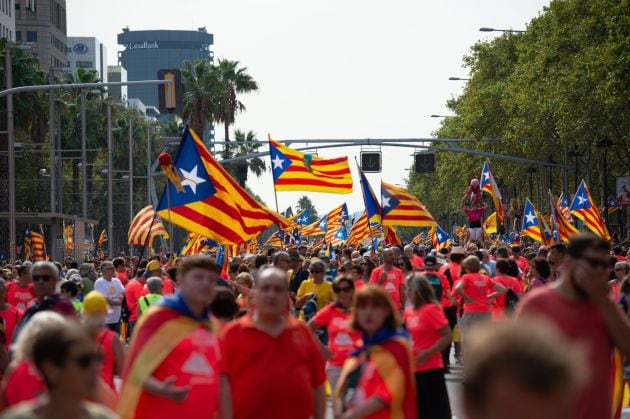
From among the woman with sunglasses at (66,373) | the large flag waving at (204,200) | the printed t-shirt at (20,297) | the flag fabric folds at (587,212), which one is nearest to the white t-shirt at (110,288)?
the large flag waving at (204,200)

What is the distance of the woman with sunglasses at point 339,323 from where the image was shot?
33.7 feet

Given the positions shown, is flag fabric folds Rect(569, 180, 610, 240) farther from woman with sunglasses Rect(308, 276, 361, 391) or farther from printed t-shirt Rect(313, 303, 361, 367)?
printed t-shirt Rect(313, 303, 361, 367)

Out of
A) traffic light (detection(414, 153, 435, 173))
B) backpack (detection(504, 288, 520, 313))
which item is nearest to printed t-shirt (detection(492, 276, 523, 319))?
backpack (detection(504, 288, 520, 313))

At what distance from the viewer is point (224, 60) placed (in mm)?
76812

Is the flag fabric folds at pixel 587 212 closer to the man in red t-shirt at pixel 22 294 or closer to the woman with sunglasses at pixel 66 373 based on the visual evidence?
the man in red t-shirt at pixel 22 294

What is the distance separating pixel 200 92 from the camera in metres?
74.7

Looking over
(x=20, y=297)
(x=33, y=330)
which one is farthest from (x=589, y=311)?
(x=20, y=297)

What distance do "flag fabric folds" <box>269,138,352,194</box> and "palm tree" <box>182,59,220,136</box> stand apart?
47.0 m

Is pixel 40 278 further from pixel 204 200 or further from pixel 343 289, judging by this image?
pixel 204 200

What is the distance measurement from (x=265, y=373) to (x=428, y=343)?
3495 millimetres

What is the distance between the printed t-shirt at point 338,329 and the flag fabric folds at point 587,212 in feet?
66.9

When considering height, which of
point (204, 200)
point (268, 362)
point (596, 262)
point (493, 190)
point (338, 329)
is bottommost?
point (338, 329)

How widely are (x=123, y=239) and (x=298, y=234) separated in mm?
54827

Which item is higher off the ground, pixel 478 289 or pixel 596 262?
pixel 596 262
